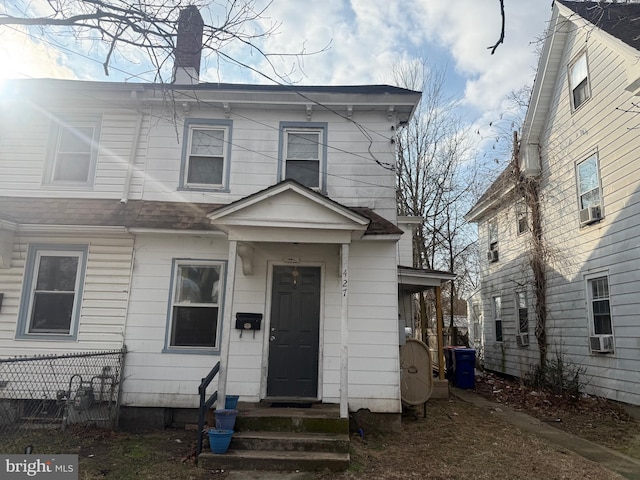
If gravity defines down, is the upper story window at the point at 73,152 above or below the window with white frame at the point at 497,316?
above

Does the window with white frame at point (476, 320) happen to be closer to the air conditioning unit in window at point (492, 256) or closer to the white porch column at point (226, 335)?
the air conditioning unit in window at point (492, 256)

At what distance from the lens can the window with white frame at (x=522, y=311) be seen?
472 inches

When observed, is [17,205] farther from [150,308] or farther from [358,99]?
[358,99]

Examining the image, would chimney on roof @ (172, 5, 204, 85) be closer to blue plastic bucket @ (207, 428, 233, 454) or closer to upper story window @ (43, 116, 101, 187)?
upper story window @ (43, 116, 101, 187)

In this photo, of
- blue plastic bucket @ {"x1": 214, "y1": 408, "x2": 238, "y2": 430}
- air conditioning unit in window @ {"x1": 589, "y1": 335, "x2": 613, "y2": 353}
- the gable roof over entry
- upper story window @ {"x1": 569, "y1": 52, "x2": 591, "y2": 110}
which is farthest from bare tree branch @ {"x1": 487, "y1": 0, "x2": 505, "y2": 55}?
upper story window @ {"x1": 569, "y1": 52, "x2": 591, "y2": 110}

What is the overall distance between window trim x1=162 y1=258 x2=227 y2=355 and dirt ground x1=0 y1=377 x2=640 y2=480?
1.23 meters

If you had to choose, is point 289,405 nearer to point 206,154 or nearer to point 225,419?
point 225,419

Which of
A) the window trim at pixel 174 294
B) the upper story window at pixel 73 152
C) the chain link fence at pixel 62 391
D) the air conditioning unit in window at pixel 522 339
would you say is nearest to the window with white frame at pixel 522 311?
the air conditioning unit in window at pixel 522 339

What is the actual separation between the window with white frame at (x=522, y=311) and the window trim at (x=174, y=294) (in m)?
9.07

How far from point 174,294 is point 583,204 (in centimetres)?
890

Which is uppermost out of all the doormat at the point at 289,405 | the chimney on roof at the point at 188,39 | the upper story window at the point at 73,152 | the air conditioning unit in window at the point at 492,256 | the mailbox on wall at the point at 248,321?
the chimney on roof at the point at 188,39

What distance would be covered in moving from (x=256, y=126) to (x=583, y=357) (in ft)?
28.1

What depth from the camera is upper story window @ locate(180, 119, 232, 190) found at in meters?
7.59

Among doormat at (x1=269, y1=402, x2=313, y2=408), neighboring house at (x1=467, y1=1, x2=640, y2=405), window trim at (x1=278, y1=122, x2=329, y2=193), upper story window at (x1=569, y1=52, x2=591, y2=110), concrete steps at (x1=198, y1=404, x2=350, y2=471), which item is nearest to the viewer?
concrete steps at (x1=198, y1=404, x2=350, y2=471)
